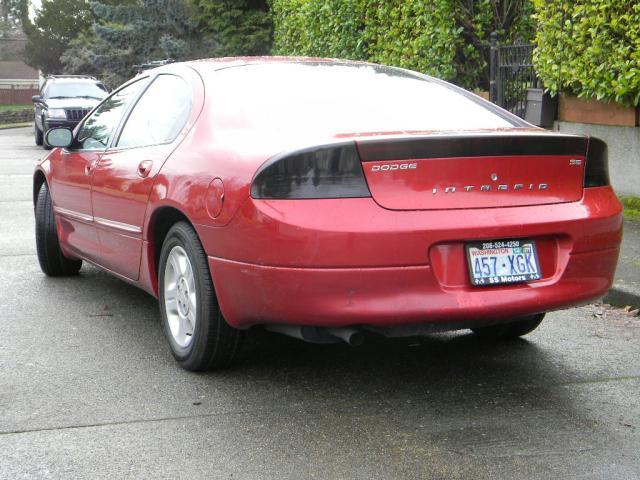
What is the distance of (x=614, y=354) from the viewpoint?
529 centimetres

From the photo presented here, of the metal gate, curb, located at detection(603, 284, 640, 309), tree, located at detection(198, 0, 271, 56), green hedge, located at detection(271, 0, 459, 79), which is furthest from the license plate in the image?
tree, located at detection(198, 0, 271, 56)

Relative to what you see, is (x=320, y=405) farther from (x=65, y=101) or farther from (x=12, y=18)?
(x=12, y=18)

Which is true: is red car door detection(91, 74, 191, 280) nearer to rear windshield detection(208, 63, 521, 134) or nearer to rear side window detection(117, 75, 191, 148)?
rear side window detection(117, 75, 191, 148)

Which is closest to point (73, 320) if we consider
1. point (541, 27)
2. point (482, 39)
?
point (541, 27)

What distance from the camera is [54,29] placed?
56875 millimetres

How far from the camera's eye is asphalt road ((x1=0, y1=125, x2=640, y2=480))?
370 centimetres

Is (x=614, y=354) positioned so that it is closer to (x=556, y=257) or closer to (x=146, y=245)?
(x=556, y=257)

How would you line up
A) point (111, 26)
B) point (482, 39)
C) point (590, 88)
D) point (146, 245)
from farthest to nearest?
point (111, 26)
point (482, 39)
point (590, 88)
point (146, 245)

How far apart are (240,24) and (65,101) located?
4.90 meters

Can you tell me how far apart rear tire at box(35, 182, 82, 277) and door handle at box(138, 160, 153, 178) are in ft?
6.95

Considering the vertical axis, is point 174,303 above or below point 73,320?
above

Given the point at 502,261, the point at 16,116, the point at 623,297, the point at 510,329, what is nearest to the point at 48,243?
the point at 510,329

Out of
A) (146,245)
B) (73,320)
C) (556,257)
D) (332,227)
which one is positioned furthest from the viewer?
(73,320)

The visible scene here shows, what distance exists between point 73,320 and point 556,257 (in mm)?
3051
